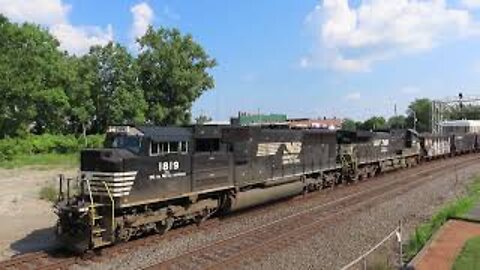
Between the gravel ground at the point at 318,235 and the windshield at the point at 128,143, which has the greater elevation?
the windshield at the point at 128,143

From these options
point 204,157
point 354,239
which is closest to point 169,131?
point 204,157

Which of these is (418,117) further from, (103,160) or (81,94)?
(103,160)

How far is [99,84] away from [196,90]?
34.0 feet

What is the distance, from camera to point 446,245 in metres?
16.3

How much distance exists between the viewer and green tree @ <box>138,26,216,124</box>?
224ft

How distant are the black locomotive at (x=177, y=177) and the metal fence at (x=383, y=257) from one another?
576 centimetres

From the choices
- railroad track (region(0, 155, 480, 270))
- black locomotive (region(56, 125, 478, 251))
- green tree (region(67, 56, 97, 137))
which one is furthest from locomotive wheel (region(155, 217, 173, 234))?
green tree (region(67, 56, 97, 137))

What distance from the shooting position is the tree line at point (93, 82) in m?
56.4

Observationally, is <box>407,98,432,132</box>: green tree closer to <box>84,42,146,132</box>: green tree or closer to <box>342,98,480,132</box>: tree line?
<box>342,98,480,132</box>: tree line

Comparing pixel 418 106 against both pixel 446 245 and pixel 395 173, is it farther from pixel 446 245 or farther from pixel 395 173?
pixel 446 245

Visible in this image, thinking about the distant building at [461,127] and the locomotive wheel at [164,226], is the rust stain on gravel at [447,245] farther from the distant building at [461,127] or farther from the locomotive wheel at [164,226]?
the distant building at [461,127]

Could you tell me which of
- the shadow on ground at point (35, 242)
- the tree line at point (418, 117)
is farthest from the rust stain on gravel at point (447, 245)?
the tree line at point (418, 117)

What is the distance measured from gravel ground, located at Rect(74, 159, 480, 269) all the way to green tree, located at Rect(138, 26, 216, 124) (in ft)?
135

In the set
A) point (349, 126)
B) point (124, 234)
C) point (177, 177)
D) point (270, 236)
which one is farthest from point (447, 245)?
point (349, 126)
